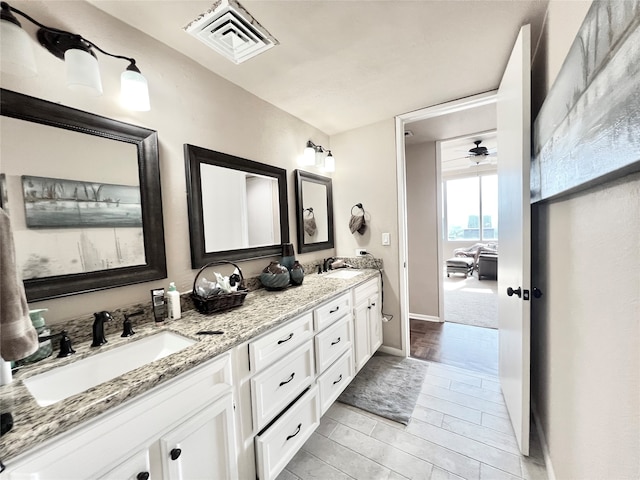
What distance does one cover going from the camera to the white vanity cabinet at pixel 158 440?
64 centimetres

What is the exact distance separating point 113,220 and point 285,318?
0.94 metres

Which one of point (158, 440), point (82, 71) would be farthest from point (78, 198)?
point (158, 440)

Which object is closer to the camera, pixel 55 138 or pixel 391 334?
pixel 55 138

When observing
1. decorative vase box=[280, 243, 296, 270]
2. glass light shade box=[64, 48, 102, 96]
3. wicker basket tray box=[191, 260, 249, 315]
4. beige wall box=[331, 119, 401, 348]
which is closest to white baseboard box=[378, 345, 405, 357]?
beige wall box=[331, 119, 401, 348]

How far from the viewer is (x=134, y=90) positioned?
118 centimetres

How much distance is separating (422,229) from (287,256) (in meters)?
2.18

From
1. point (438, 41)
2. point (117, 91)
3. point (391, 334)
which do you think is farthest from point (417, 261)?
point (117, 91)

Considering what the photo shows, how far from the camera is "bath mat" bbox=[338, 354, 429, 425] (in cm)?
181

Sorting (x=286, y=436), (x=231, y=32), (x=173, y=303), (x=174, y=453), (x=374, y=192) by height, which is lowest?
(x=286, y=436)

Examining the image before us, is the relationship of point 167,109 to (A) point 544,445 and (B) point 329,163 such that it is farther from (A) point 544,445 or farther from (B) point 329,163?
(A) point 544,445

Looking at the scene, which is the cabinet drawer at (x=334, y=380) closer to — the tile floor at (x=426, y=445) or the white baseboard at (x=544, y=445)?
the tile floor at (x=426, y=445)

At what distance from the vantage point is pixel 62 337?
96cm

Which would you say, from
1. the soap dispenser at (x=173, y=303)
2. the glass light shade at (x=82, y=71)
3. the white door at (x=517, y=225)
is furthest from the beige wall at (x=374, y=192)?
the glass light shade at (x=82, y=71)

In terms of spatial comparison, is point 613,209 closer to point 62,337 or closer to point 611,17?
point 611,17
